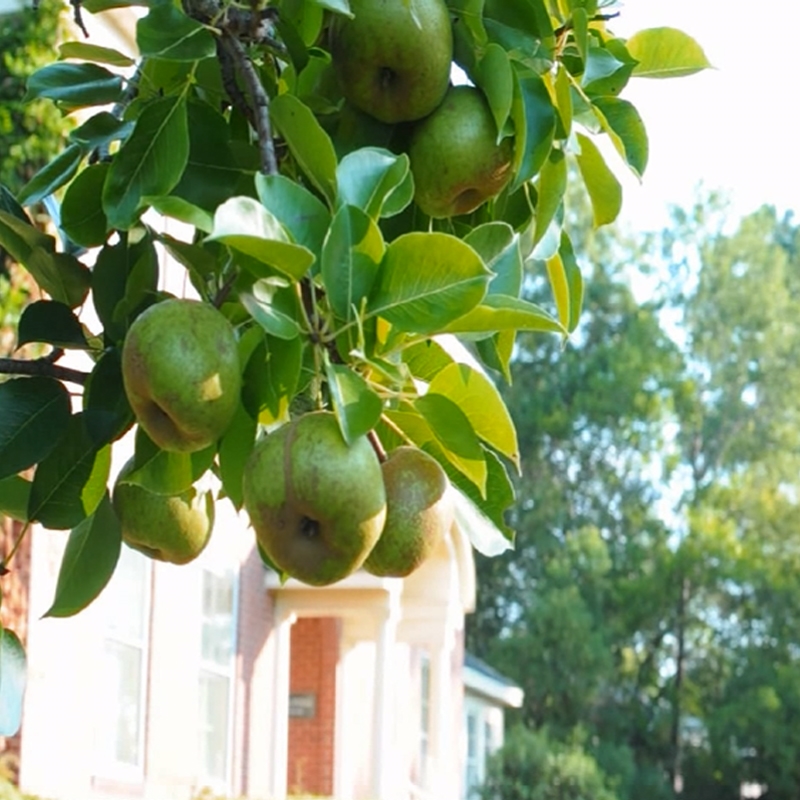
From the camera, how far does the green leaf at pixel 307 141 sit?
2.01 m

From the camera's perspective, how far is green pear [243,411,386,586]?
1.85 metres

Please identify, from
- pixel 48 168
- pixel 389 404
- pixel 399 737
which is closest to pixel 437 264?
pixel 389 404

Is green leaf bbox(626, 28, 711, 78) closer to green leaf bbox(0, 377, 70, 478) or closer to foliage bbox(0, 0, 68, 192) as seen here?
green leaf bbox(0, 377, 70, 478)

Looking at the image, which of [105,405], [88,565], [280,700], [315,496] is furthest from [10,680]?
[280,700]

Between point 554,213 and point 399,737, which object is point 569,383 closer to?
point 399,737

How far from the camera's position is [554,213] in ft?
7.62

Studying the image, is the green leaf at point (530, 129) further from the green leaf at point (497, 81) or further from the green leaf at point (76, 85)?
the green leaf at point (76, 85)

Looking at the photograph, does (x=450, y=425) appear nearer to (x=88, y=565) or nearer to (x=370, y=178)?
(x=370, y=178)

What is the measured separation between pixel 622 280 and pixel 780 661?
39.9 feet

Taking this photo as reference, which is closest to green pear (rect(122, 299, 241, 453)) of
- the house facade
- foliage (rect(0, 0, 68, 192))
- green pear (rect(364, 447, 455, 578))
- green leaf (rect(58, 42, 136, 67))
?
green pear (rect(364, 447, 455, 578))

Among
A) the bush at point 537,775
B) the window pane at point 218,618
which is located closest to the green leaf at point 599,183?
the window pane at point 218,618

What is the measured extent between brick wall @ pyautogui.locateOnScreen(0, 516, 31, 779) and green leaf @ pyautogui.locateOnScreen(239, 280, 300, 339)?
887 centimetres

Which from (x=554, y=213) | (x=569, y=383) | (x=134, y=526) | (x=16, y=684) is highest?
(x=569, y=383)

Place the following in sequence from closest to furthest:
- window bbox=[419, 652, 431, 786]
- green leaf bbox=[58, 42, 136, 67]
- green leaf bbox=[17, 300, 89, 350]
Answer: green leaf bbox=[17, 300, 89, 350], green leaf bbox=[58, 42, 136, 67], window bbox=[419, 652, 431, 786]
